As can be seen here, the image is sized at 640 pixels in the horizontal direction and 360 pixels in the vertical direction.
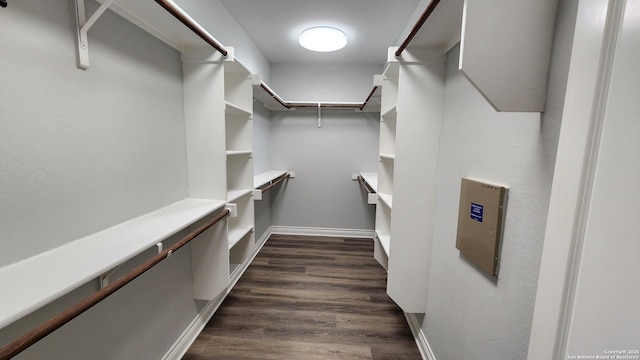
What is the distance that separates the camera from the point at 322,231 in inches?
147

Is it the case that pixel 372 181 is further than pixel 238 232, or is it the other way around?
pixel 372 181

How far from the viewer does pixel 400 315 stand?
201cm

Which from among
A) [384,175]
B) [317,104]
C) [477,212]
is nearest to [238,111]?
[384,175]

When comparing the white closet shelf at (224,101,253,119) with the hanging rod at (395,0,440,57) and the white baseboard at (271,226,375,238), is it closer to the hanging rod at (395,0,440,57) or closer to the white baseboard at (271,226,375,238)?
the hanging rod at (395,0,440,57)

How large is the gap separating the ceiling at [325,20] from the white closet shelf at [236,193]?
1.59m

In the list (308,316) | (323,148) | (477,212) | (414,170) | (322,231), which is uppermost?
(323,148)

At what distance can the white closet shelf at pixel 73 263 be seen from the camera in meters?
0.57

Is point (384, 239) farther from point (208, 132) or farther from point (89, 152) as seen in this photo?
point (89, 152)

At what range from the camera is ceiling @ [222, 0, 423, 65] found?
2.00 meters

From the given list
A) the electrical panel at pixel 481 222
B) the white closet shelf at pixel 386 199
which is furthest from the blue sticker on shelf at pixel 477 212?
the white closet shelf at pixel 386 199

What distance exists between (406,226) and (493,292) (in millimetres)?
649

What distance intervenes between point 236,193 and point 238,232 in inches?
14.4

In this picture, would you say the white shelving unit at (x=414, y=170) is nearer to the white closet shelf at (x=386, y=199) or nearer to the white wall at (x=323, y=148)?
the white closet shelf at (x=386, y=199)

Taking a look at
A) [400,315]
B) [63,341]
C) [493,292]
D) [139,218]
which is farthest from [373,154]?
[63,341]
